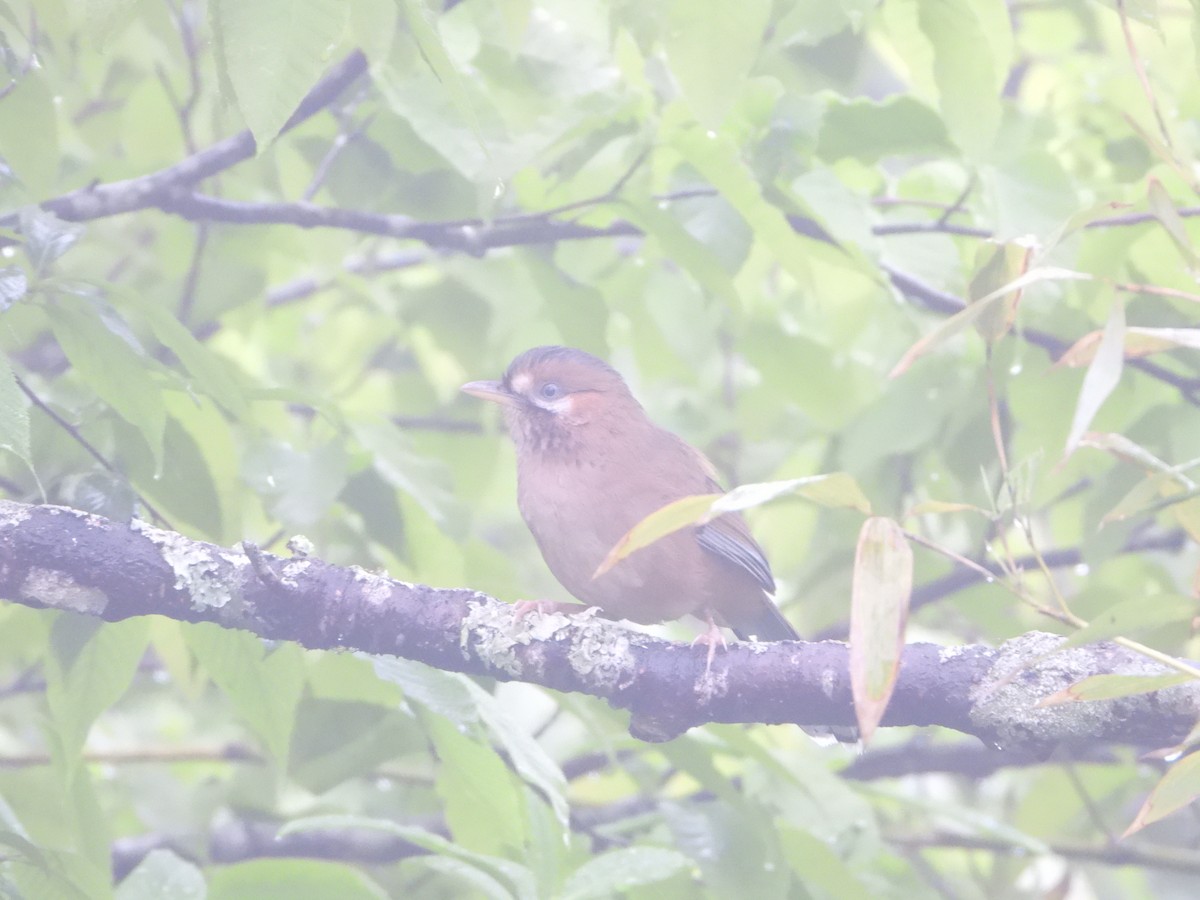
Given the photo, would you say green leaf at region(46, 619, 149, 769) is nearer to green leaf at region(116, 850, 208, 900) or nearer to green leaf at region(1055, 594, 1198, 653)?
green leaf at region(116, 850, 208, 900)

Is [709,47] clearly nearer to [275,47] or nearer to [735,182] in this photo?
[735,182]

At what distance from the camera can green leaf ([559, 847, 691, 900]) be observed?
2469 millimetres

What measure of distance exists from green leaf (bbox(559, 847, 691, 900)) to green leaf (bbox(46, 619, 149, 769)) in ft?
3.26

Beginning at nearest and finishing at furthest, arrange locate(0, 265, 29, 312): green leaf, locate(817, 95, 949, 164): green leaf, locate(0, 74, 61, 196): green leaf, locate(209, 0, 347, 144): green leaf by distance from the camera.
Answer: locate(209, 0, 347, 144): green leaf
locate(0, 265, 29, 312): green leaf
locate(0, 74, 61, 196): green leaf
locate(817, 95, 949, 164): green leaf

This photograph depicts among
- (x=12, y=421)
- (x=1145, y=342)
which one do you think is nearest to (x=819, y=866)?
(x=1145, y=342)

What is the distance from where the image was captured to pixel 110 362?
8.25ft

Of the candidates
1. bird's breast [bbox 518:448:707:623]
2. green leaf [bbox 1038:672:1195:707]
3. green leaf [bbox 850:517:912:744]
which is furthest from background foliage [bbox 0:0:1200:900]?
green leaf [bbox 850:517:912:744]

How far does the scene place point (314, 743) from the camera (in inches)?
133

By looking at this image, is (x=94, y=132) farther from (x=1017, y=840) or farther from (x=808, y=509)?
(x=1017, y=840)

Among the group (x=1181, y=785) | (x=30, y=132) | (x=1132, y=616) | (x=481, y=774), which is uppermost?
(x=30, y=132)

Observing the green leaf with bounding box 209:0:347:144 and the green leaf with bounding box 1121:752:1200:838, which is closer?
the green leaf with bounding box 1121:752:1200:838

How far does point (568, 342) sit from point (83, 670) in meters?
1.63

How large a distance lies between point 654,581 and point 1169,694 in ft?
5.55

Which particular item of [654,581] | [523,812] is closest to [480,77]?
[654,581]
